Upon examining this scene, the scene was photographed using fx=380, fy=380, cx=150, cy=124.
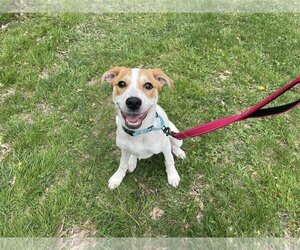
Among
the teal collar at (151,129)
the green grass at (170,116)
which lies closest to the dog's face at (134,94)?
the teal collar at (151,129)

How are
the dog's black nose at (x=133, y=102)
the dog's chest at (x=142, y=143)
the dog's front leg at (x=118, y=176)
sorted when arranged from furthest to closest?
the dog's front leg at (x=118, y=176)
the dog's chest at (x=142, y=143)
the dog's black nose at (x=133, y=102)

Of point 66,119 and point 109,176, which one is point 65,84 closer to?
point 66,119

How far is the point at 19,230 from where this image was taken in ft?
12.5

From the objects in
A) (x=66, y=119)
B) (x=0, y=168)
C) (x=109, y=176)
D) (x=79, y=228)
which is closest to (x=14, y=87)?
(x=66, y=119)

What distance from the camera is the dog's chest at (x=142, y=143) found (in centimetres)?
362

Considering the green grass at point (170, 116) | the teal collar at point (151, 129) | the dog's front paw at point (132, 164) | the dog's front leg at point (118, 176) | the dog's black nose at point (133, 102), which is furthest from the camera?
the dog's front paw at point (132, 164)

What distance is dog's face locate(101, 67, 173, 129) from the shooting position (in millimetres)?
3180

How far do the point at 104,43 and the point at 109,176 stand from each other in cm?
285

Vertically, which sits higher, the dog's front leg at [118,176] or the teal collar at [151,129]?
the teal collar at [151,129]

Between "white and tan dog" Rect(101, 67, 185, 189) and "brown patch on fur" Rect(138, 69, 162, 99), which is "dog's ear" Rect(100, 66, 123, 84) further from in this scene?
"brown patch on fur" Rect(138, 69, 162, 99)

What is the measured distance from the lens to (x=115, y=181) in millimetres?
4195

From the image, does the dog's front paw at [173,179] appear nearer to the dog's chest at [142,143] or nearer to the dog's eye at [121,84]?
the dog's chest at [142,143]

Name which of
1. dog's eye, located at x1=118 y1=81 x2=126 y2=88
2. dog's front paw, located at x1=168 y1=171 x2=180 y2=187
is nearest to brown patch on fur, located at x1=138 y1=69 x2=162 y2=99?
dog's eye, located at x1=118 y1=81 x2=126 y2=88

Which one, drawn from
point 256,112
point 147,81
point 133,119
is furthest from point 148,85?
point 256,112
